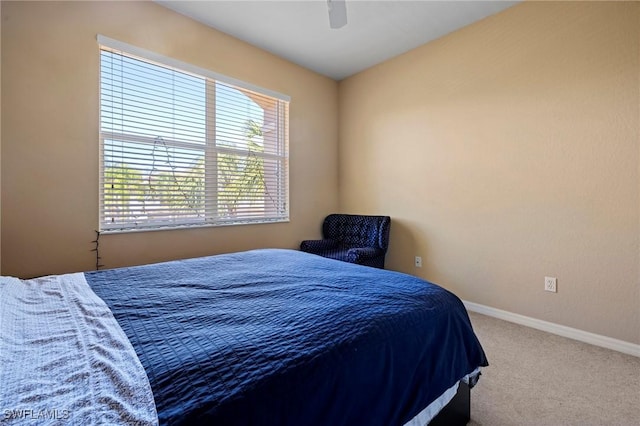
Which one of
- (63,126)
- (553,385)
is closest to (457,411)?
(553,385)

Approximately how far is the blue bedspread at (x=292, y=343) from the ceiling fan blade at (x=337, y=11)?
1.44 meters

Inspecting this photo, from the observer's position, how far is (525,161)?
2.51 meters

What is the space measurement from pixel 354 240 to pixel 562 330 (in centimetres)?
201

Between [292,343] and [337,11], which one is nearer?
[292,343]

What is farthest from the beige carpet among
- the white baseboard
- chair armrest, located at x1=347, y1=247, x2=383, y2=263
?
chair armrest, located at x1=347, y1=247, x2=383, y2=263

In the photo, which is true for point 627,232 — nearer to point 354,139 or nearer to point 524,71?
point 524,71

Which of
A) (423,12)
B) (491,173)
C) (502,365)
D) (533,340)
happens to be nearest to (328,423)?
(502,365)

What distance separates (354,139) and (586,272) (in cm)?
263

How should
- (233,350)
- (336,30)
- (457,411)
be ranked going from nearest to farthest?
(233,350) → (457,411) → (336,30)

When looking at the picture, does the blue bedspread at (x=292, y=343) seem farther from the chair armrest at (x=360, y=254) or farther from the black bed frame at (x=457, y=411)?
the chair armrest at (x=360, y=254)

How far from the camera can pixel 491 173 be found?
271cm

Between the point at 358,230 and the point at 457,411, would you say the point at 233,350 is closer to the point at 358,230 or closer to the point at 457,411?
the point at 457,411

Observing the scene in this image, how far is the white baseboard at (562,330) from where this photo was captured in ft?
6.86

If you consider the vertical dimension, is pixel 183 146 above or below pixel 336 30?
below
